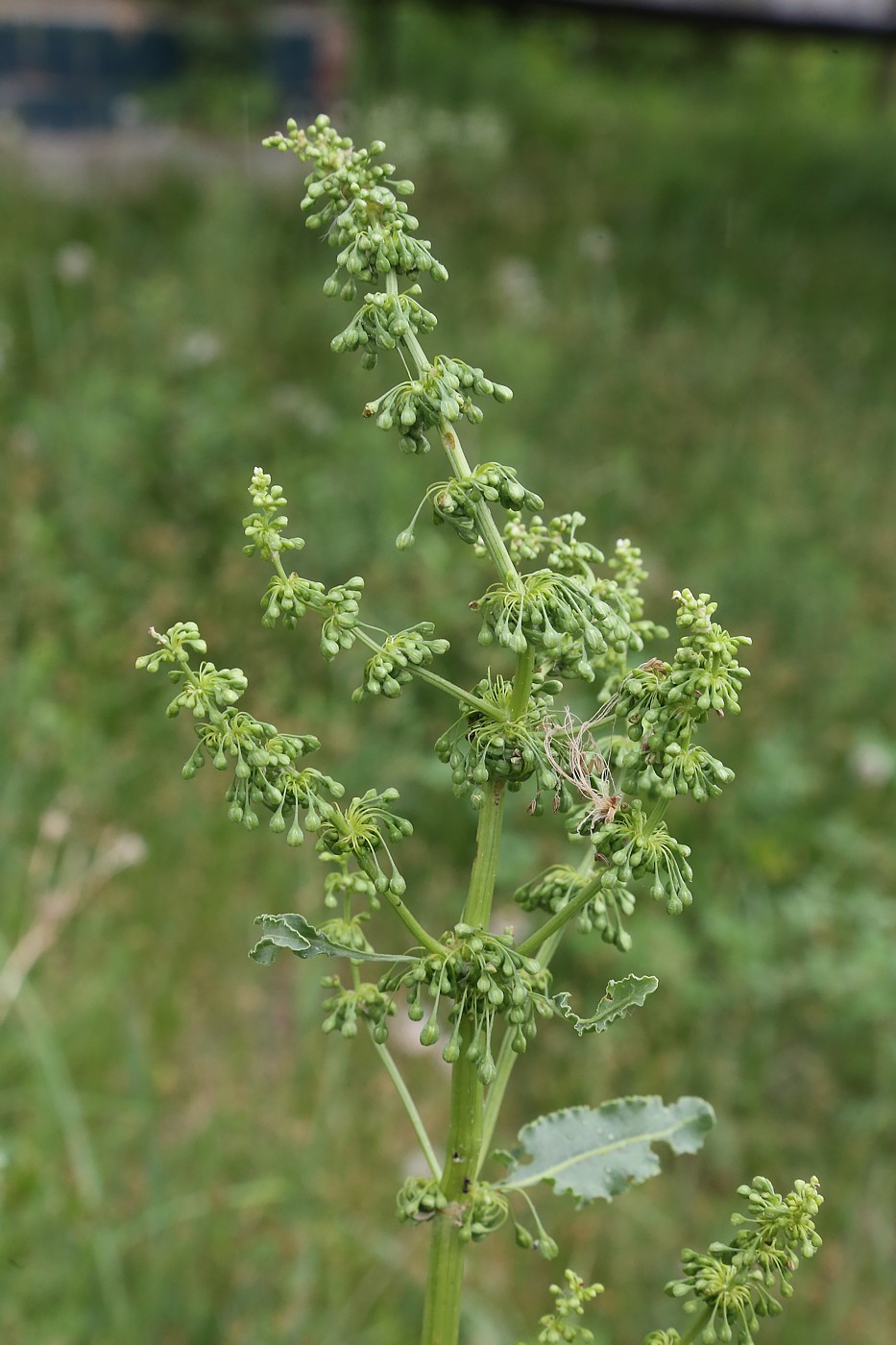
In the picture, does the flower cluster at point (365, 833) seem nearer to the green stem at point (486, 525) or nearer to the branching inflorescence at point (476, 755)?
the branching inflorescence at point (476, 755)

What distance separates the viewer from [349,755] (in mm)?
4527

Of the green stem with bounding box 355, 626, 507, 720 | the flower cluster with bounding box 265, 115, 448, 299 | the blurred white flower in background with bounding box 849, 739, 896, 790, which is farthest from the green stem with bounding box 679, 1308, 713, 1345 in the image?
the blurred white flower in background with bounding box 849, 739, 896, 790

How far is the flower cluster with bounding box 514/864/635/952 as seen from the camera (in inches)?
46.7

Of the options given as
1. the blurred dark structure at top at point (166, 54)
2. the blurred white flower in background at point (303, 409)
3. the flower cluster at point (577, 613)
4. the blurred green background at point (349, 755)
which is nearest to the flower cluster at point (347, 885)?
the flower cluster at point (577, 613)

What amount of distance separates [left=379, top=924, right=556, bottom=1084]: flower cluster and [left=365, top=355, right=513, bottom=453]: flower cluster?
1.48ft

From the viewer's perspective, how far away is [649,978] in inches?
46.6

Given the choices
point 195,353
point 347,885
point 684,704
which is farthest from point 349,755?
point 684,704

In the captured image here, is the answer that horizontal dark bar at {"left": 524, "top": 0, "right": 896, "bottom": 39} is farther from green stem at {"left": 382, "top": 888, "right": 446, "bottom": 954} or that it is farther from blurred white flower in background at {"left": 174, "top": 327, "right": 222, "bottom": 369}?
green stem at {"left": 382, "top": 888, "right": 446, "bottom": 954}

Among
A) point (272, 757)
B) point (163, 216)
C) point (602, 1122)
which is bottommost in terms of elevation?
point (602, 1122)

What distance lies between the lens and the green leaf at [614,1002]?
1165 mm

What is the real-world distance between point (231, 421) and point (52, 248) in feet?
8.13

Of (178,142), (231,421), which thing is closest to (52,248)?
(231,421)

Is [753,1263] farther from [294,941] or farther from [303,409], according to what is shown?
[303,409]

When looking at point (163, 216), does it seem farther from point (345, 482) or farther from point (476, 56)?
point (476, 56)
